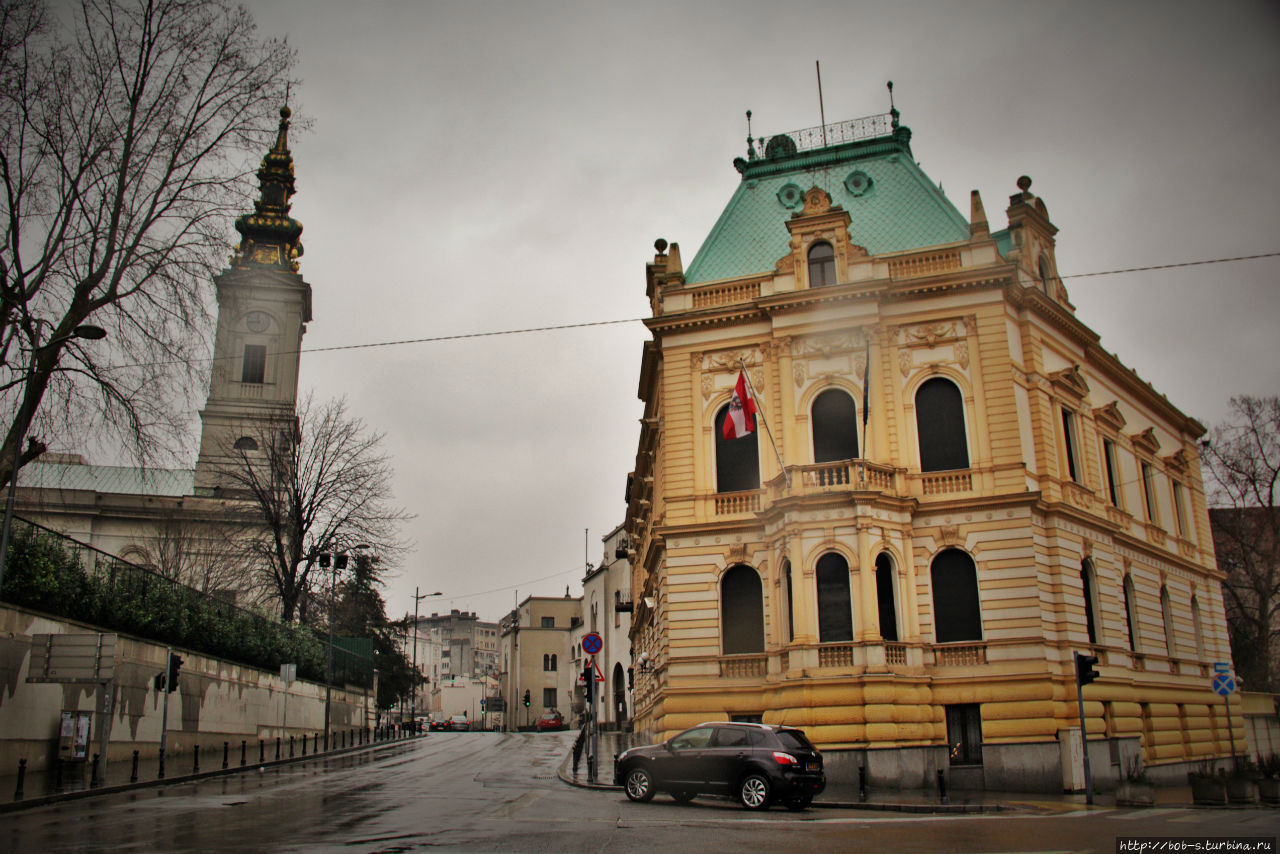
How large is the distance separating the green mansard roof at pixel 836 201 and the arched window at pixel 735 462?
5.26 metres

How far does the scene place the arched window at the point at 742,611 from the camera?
2839cm

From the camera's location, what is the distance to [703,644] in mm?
28484

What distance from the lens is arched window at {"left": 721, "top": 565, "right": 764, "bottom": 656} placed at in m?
28.4

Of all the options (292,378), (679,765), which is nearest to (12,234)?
(679,765)

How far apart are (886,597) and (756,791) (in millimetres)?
10207

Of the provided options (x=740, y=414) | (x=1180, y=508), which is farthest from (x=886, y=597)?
(x=1180, y=508)

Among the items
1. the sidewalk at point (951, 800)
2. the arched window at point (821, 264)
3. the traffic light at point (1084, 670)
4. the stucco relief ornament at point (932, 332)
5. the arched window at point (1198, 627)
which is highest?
the arched window at point (821, 264)

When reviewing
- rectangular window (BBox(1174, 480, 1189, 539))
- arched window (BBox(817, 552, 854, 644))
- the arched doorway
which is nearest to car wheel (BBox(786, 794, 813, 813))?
arched window (BBox(817, 552, 854, 644))

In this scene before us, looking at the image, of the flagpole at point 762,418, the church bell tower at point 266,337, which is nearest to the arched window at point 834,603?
the flagpole at point 762,418

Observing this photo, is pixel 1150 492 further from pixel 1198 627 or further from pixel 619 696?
pixel 619 696

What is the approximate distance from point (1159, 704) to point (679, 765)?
69.5 ft

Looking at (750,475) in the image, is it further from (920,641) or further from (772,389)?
(920,641)

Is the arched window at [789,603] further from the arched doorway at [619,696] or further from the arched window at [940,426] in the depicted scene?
the arched doorway at [619,696]

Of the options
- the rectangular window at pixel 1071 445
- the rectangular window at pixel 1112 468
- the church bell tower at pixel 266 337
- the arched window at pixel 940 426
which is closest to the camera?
the arched window at pixel 940 426
